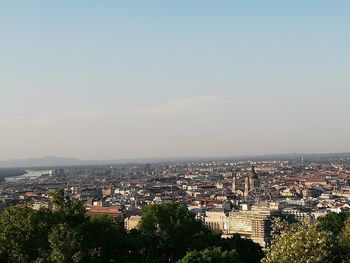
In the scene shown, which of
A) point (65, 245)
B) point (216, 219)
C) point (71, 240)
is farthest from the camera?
point (216, 219)

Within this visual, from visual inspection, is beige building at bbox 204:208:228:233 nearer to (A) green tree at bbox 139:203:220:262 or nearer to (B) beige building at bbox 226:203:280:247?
(B) beige building at bbox 226:203:280:247

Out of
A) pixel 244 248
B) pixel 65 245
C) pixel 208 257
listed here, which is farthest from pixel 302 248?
pixel 244 248

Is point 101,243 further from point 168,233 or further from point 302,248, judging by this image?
point 302,248

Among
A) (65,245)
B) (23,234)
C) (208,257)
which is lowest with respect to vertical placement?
(208,257)

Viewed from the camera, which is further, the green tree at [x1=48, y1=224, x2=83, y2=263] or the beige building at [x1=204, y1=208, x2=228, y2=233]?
the beige building at [x1=204, y1=208, x2=228, y2=233]

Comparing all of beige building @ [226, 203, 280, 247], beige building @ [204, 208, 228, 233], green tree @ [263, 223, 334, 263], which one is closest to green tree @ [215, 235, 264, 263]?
green tree @ [263, 223, 334, 263]

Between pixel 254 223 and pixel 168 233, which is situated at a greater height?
pixel 168 233

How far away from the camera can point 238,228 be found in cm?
10325

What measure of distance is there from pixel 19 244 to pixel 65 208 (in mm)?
4137

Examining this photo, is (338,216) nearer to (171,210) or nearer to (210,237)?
(210,237)

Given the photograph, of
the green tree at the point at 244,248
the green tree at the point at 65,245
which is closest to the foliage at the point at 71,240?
the green tree at the point at 65,245

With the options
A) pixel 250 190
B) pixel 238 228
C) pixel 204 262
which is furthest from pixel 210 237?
pixel 250 190

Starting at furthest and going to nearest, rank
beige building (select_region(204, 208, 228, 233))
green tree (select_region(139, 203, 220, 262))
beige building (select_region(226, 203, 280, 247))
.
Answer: beige building (select_region(204, 208, 228, 233)) < beige building (select_region(226, 203, 280, 247)) < green tree (select_region(139, 203, 220, 262))

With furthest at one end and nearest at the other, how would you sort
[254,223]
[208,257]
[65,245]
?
[254,223] → [208,257] → [65,245]
